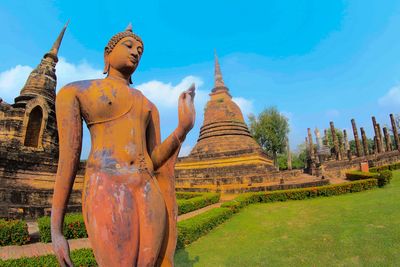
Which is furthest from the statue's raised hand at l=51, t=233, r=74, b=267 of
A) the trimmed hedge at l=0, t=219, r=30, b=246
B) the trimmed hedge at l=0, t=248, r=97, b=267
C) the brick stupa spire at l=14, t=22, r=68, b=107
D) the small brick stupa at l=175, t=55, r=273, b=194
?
the small brick stupa at l=175, t=55, r=273, b=194

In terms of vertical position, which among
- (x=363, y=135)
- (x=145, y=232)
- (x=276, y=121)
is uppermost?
(x=276, y=121)

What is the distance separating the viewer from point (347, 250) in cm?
611

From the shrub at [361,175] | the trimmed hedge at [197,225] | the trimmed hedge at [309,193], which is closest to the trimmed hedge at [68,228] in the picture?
the trimmed hedge at [197,225]

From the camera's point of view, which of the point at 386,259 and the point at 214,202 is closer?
the point at 386,259

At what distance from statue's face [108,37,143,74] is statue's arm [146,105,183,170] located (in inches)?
19.9

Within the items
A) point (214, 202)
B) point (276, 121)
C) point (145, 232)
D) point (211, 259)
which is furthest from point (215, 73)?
point (145, 232)

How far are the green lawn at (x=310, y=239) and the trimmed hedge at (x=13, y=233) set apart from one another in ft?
16.0

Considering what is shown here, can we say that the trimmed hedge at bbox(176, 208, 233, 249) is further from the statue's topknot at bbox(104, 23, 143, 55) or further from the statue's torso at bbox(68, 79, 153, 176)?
the statue's topknot at bbox(104, 23, 143, 55)

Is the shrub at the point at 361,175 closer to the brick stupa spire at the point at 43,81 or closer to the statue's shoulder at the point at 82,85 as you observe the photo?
the statue's shoulder at the point at 82,85

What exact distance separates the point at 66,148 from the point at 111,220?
30.3 inches

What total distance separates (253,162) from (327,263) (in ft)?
57.8

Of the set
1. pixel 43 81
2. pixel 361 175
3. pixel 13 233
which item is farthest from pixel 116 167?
pixel 361 175

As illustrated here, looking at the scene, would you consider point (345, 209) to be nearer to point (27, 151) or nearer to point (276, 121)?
point (27, 151)

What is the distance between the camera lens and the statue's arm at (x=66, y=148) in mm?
2219
